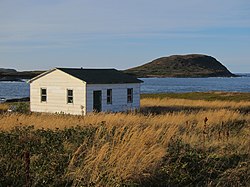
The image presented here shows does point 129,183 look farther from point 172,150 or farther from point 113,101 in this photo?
point 113,101

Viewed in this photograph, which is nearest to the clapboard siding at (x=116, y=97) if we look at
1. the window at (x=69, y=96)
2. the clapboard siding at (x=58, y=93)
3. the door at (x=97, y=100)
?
the door at (x=97, y=100)

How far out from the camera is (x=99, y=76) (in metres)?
33.0

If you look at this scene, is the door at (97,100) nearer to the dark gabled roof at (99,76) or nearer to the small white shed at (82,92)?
the small white shed at (82,92)

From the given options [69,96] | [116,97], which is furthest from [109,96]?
[69,96]

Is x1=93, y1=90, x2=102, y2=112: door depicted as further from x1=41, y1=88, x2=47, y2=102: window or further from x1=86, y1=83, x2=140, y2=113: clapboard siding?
x1=41, y1=88, x2=47, y2=102: window

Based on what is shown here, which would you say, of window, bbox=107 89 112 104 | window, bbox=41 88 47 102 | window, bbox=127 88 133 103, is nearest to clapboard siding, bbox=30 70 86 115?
window, bbox=41 88 47 102

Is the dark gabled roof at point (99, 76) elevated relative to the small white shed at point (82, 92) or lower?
elevated

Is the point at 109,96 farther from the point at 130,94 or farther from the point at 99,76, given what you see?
the point at 130,94

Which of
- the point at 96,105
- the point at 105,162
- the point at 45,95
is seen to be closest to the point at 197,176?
the point at 105,162

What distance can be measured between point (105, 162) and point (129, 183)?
85 centimetres

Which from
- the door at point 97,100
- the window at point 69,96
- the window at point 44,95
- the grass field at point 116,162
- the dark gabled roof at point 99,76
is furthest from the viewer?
the window at point 44,95

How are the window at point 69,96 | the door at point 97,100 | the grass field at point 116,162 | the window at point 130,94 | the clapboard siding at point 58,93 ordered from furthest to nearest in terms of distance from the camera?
1. the window at point 130,94
2. the door at point 97,100
3. the window at point 69,96
4. the clapboard siding at point 58,93
5. the grass field at point 116,162

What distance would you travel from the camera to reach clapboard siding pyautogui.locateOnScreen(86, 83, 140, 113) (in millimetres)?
31047

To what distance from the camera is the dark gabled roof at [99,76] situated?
31.6 meters
